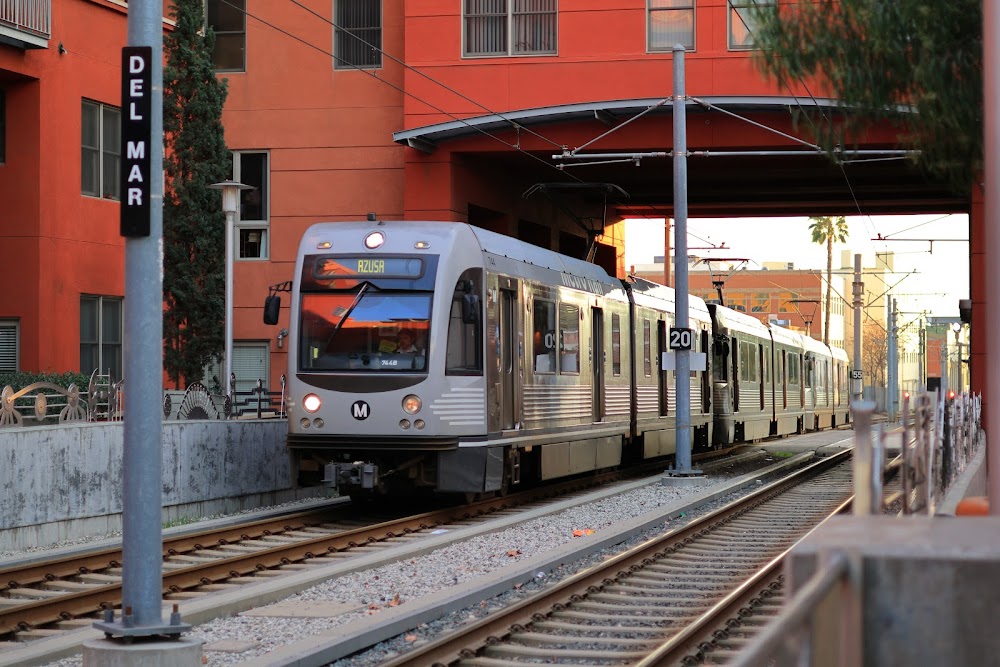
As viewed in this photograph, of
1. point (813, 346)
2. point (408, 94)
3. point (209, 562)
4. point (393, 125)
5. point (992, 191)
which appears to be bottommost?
point (209, 562)

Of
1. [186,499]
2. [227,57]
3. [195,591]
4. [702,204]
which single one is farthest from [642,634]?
[702,204]

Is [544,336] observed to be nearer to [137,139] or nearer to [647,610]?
[647,610]

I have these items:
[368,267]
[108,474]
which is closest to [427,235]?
[368,267]

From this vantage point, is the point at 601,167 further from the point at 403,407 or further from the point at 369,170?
the point at 403,407

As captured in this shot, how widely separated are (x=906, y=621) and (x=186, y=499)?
44.2 ft

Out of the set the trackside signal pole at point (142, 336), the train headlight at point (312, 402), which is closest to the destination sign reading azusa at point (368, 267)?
the train headlight at point (312, 402)

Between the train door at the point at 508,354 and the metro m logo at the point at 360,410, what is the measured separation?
1.95 metres

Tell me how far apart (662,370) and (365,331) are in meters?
11.3

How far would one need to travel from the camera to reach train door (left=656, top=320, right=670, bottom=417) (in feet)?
89.5

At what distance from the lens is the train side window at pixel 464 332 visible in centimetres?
1691

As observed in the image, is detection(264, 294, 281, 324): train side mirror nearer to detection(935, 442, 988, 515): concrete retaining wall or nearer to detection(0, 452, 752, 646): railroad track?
detection(0, 452, 752, 646): railroad track

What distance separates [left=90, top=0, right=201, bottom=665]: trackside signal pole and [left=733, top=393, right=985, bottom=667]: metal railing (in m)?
3.55

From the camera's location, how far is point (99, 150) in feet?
101

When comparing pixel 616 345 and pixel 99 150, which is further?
pixel 99 150
